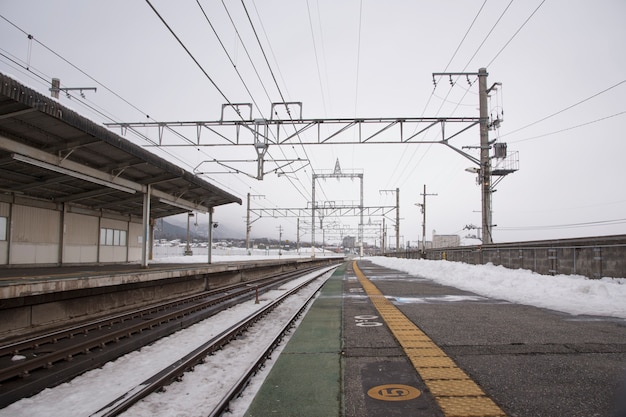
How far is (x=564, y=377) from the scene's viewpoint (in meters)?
5.06

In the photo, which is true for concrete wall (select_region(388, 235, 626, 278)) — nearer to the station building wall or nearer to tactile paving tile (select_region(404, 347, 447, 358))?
tactile paving tile (select_region(404, 347, 447, 358))

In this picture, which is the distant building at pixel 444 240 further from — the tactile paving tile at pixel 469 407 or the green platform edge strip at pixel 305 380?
the tactile paving tile at pixel 469 407

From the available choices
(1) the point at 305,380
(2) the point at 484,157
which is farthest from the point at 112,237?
(1) the point at 305,380

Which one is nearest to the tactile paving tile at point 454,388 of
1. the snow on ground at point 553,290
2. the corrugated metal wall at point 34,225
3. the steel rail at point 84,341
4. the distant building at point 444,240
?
the steel rail at point 84,341

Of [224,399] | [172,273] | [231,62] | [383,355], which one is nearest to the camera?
[224,399]

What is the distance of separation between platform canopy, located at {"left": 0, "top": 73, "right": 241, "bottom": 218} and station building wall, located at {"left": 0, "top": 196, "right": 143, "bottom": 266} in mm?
546

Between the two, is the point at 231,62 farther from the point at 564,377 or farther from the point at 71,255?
the point at 71,255

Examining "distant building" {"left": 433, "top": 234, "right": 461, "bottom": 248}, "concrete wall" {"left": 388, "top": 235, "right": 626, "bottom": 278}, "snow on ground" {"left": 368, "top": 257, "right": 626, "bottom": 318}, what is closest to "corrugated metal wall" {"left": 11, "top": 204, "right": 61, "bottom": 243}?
"snow on ground" {"left": 368, "top": 257, "right": 626, "bottom": 318}

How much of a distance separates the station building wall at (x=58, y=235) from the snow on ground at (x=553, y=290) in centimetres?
1805

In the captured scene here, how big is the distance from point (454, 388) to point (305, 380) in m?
1.89

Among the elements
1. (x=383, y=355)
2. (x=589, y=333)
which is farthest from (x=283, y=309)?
(x=589, y=333)

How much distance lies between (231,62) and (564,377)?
10.3m

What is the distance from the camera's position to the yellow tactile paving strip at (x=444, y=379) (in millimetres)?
4166

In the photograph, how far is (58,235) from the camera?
1872 cm
